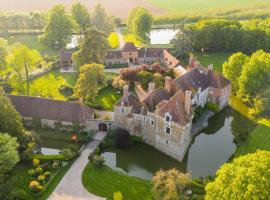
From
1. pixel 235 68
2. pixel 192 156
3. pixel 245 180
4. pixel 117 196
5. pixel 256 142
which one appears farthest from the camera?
pixel 235 68

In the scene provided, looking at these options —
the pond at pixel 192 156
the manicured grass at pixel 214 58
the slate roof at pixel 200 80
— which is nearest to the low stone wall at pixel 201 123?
the pond at pixel 192 156

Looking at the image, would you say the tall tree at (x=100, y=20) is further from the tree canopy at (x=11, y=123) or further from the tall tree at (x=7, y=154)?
the tall tree at (x=7, y=154)

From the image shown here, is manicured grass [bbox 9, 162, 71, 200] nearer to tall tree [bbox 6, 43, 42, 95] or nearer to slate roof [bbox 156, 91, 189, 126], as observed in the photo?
slate roof [bbox 156, 91, 189, 126]

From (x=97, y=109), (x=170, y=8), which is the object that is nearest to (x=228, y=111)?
(x=97, y=109)

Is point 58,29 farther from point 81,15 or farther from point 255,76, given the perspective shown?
point 255,76

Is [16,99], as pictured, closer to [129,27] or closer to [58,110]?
[58,110]

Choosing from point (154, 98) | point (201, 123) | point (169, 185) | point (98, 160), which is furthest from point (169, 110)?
point (169, 185)
